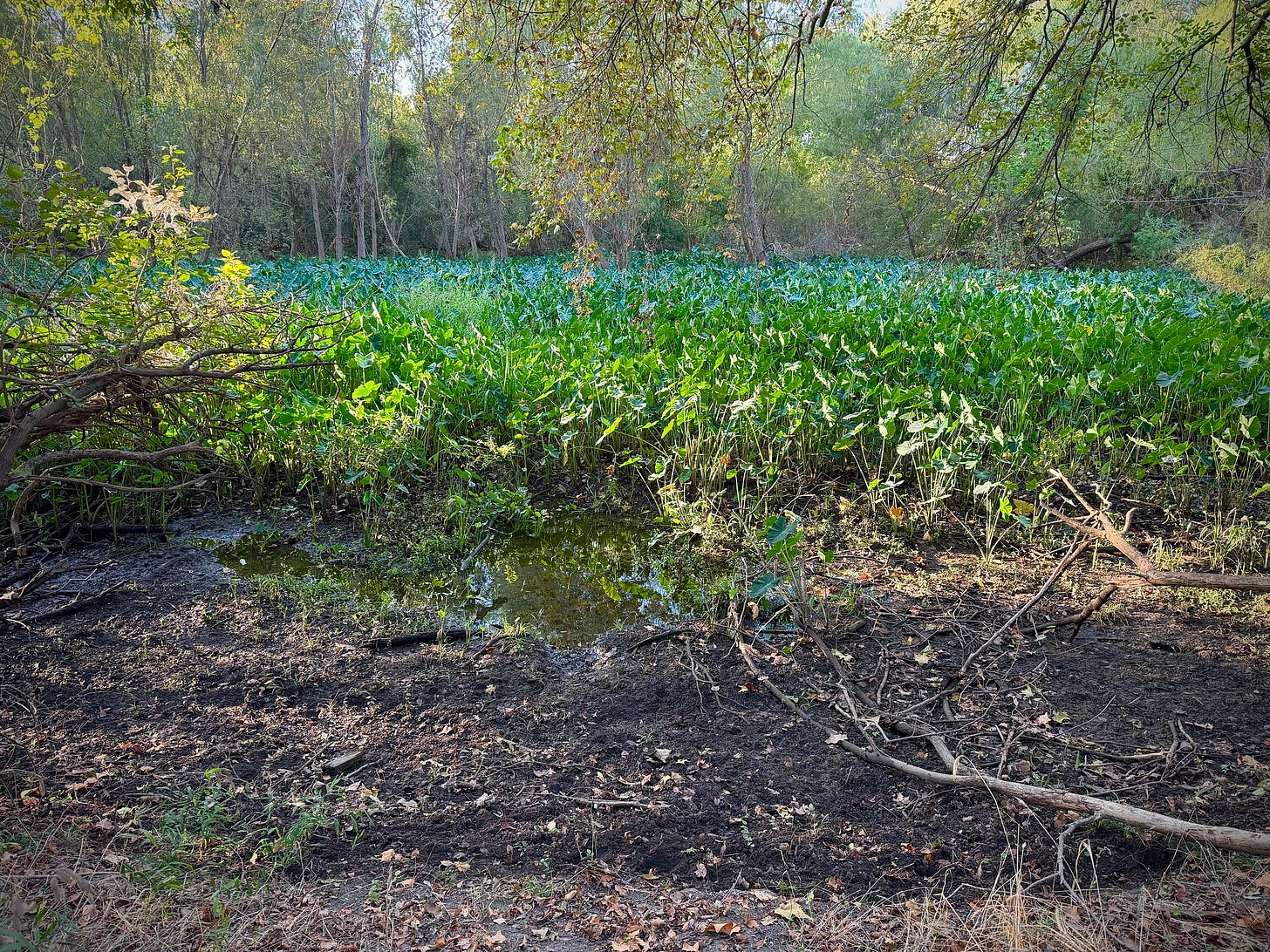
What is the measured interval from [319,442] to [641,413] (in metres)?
2.04

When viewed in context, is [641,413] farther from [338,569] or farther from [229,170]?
Result: [229,170]

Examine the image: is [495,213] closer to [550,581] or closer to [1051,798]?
[550,581]

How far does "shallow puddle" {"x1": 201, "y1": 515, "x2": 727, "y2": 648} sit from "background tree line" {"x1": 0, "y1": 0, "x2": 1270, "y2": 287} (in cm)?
208

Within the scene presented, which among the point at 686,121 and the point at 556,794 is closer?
the point at 556,794

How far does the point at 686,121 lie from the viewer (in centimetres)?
671

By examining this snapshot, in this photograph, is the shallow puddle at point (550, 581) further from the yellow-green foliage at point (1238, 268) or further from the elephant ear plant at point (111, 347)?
the yellow-green foliage at point (1238, 268)

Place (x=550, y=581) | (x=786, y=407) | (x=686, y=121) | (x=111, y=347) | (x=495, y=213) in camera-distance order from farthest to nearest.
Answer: (x=495, y=213), (x=686, y=121), (x=786, y=407), (x=550, y=581), (x=111, y=347)

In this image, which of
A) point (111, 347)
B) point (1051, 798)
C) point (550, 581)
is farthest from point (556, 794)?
point (111, 347)

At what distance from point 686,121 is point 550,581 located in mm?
4550

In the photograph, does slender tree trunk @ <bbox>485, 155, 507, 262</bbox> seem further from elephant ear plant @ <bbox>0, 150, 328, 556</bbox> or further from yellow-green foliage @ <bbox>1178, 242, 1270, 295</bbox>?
elephant ear plant @ <bbox>0, 150, 328, 556</bbox>

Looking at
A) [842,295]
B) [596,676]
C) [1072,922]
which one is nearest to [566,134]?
[596,676]

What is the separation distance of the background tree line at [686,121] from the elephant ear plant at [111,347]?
0.56 metres

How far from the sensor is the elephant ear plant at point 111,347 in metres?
2.73

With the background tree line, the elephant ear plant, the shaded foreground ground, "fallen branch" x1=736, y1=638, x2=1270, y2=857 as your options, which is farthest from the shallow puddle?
the background tree line
